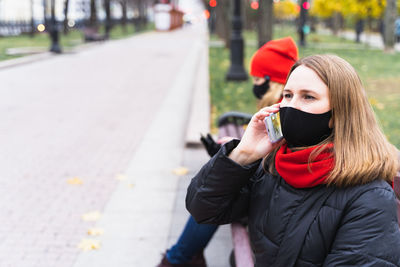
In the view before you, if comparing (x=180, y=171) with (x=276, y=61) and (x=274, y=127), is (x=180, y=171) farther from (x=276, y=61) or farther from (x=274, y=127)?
(x=274, y=127)

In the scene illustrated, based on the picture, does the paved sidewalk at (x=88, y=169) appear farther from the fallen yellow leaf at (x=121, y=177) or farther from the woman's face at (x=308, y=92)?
the woman's face at (x=308, y=92)

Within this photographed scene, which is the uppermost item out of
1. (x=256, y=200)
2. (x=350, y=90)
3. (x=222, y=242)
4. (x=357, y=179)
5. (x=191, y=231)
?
(x=350, y=90)

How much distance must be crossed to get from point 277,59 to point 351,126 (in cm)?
197

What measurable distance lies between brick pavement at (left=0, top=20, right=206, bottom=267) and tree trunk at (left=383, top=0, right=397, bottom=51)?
475 inches

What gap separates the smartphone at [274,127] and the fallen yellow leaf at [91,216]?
274 centimetres

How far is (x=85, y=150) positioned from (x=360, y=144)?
5081mm

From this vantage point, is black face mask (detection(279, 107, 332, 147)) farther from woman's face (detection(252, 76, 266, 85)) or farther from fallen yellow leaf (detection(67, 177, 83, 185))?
fallen yellow leaf (detection(67, 177, 83, 185))

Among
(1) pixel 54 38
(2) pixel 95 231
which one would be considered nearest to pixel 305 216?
(2) pixel 95 231

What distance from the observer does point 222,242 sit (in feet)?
12.9

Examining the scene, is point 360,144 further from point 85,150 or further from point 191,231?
point 85,150

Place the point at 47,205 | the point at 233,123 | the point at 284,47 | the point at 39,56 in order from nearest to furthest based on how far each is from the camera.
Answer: the point at 284,47 < the point at 47,205 < the point at 233,123 < the point at 39,56

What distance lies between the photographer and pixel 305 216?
184 cm

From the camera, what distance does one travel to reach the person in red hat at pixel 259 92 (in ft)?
10.3

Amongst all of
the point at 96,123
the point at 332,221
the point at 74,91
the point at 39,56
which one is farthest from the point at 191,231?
the point at 39,56
